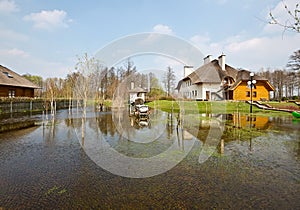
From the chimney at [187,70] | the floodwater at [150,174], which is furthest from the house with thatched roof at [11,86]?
the chimney at [187,70]

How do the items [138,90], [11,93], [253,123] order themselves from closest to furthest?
1. [253,123]
2. [11,93]
3. [138,90]

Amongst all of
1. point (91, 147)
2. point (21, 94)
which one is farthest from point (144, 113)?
point (21, 94)

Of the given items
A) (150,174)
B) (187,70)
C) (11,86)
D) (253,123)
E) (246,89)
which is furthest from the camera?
(187,70)

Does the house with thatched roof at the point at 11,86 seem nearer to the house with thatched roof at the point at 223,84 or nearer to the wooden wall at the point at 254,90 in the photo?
the house with thatched roof at the point at 223,84

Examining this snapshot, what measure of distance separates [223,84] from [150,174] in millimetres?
34538

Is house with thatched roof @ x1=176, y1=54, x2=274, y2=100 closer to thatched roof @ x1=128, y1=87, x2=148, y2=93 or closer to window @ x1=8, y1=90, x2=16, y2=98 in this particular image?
thatched roof @ x1=128, y1=87, x2=148, y2=93

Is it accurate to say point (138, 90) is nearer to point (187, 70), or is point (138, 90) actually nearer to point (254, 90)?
point (187, 70)

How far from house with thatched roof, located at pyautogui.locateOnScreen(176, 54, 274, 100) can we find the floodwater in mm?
26723

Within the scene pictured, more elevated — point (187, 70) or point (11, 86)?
point (187, 70)

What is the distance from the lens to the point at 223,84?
1441 inches

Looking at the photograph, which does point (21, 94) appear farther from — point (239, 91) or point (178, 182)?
point (239, 91)

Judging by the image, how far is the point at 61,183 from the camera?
496 cm

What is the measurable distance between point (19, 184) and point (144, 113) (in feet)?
53.0

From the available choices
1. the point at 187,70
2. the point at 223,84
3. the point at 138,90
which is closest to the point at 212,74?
the point at 223,84
